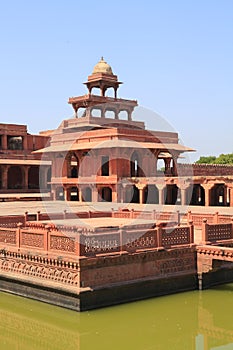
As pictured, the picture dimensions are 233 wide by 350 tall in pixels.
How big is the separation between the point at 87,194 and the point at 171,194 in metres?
5.58

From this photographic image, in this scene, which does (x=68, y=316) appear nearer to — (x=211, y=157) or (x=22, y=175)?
(x=22, y=175)

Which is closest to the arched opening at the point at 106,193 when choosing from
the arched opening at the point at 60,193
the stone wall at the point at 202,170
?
the arched opening at the point at 60,193

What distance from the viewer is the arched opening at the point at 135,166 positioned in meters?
32.4

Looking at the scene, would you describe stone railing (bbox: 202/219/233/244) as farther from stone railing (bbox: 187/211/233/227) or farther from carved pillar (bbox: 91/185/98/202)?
carved pillar (bbox: 91/185/98/202)

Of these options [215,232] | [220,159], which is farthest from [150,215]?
[220,159]

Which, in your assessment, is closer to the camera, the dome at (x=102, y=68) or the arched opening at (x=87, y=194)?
the arched opening at (x=87, y=194)

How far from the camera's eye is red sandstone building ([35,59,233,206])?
29.5 m

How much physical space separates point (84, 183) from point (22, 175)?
9627 millimetres

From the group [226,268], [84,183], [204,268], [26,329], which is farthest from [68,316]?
[84,183]

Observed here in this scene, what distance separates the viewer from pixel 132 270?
12117mm

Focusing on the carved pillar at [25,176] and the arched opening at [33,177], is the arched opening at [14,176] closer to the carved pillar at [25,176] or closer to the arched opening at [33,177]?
the arched opening at [33,177]

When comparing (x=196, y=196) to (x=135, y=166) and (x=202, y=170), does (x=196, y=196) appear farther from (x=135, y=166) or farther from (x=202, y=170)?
(x=135, y=166)

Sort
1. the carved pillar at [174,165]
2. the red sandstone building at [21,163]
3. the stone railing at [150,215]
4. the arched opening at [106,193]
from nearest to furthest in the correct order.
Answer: the stone railing at [150,215] → the arched opening at [106,193] → the carved pillar at [174,165] → the red sandstone building at [21,163]

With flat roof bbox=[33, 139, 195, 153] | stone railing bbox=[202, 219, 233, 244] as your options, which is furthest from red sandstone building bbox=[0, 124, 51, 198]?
stone railing bbox=[202, 219, 233, 244]
